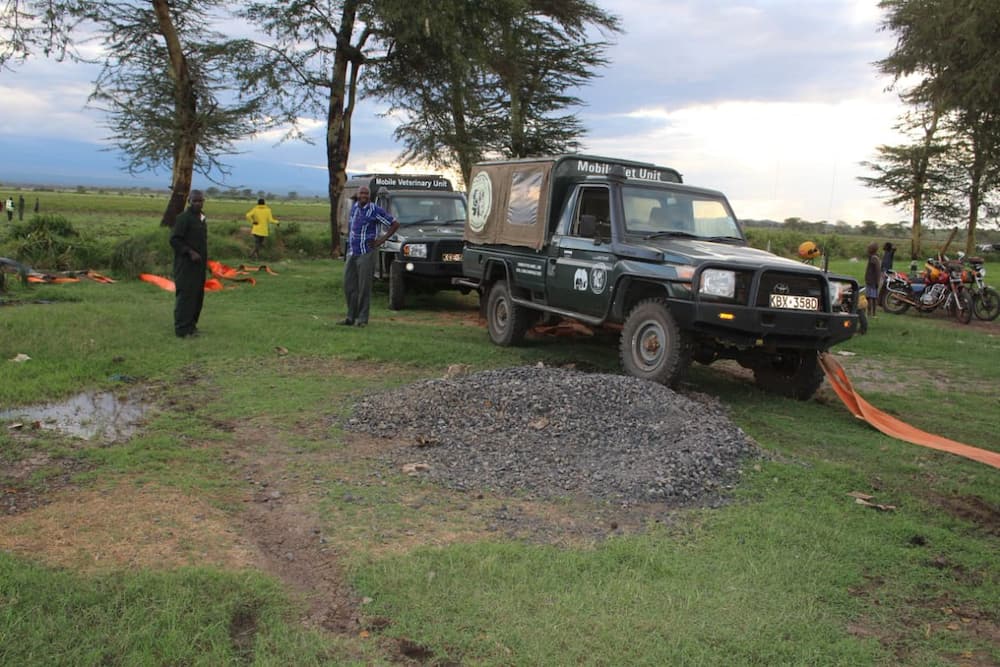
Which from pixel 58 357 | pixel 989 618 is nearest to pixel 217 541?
pixel 989 618

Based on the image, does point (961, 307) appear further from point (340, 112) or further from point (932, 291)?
point (340, 112)

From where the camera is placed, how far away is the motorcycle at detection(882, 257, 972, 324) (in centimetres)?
1708

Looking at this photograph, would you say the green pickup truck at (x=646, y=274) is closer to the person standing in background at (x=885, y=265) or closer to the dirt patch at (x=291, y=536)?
the dirt patch at (x=291, y=536)

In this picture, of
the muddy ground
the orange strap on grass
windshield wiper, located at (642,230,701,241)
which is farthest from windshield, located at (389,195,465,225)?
the muddy ground

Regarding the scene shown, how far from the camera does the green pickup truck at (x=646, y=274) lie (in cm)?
794

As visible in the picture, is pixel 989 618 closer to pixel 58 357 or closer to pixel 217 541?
pixel 217 541

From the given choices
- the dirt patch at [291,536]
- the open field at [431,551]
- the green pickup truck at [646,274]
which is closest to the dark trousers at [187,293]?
the open field at [431,551]

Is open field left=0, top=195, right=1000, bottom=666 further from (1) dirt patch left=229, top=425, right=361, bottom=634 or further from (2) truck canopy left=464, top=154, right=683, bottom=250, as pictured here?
(2) truck canopy left=464, top=154, right=683, bottom=250

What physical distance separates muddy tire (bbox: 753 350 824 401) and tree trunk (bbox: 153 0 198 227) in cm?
1721

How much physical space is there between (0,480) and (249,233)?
19.6 metres

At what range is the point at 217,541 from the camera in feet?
14.8

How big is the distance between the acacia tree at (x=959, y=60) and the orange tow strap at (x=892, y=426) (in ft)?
27.0

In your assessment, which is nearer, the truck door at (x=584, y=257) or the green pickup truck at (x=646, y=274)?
the green pickup truck at (x=646, y=274)

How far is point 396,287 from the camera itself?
14867 mm
